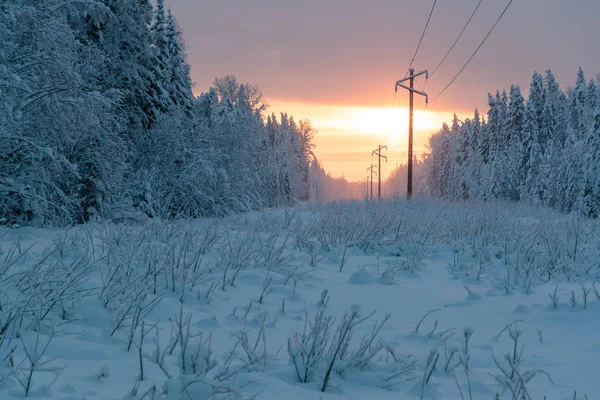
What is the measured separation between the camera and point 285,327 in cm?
375

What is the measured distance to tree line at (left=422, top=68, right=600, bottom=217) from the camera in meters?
37.0

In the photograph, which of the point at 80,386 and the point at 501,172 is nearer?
the point at 80,386

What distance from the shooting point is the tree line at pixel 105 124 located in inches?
391

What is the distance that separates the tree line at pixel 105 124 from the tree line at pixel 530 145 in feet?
Result: 61.5

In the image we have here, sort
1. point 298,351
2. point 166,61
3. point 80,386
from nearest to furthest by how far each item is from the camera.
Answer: point 80,386 → point 298,351 → point 166,61

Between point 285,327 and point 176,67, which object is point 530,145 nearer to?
point 176,67

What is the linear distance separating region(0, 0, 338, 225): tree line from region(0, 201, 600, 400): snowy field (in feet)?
6.90

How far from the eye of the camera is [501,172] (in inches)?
1932

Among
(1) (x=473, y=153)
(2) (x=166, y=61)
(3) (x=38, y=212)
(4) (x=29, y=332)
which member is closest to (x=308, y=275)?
(4) (x=29, y=332)

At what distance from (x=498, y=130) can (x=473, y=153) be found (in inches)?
245

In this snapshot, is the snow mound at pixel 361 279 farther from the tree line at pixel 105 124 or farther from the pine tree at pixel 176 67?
the pine tree at pixel 176 67

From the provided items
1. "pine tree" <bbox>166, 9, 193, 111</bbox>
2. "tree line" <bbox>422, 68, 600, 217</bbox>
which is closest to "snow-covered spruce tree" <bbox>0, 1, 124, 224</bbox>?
"pine tree" <bbox>166, 9, 193, 111</bbox>

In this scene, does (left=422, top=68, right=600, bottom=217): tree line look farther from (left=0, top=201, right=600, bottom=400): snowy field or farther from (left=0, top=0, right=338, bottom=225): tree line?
(left=0, top=201, right=600, bottom=400): snowy field

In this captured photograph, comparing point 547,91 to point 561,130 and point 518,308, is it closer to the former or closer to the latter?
point 561,130
